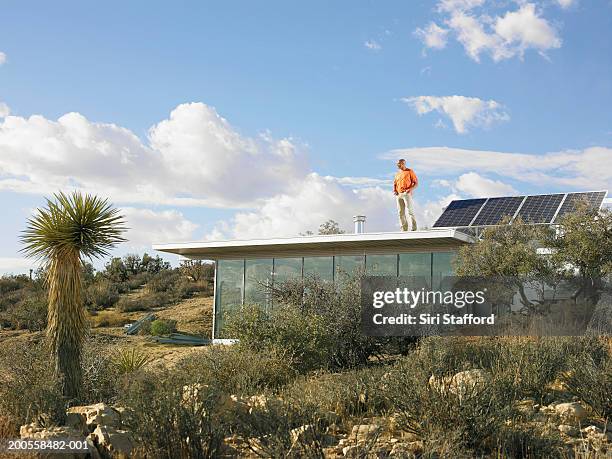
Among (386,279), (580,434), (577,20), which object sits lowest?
(580,434)

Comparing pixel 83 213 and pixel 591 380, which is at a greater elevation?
pixel 83 213

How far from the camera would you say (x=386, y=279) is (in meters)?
15.6

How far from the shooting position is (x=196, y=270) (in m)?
37.8

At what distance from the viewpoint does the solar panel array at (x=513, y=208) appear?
62.0 feet

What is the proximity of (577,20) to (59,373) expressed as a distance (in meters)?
13.7

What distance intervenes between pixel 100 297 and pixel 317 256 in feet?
51.9

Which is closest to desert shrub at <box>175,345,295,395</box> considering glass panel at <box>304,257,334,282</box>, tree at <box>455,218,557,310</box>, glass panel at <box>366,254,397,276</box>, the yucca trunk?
the yucca trunk

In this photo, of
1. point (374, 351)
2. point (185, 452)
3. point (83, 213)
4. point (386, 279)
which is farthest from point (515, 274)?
point (185, 452)

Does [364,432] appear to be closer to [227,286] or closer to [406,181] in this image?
[406,181]

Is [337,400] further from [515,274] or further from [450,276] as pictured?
[450,276]

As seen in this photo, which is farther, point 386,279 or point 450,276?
point 450,276

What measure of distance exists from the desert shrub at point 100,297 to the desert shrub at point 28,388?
73.0 feet

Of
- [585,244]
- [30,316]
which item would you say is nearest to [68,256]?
[585,244]

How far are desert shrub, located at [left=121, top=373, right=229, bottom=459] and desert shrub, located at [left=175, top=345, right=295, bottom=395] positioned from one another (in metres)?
2.25
